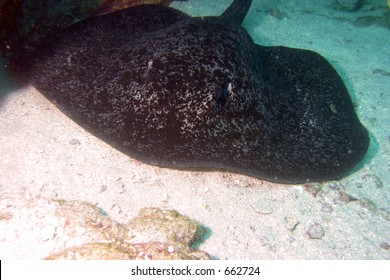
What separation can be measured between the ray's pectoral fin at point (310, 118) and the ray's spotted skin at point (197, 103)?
0.02 metres

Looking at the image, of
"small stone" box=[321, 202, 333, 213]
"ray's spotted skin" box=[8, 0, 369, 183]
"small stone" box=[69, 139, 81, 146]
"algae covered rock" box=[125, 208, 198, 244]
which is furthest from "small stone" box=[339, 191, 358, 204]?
"small stone" box=[69, 139, 81, 146]

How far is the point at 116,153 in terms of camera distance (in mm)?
3785

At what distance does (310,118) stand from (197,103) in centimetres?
209

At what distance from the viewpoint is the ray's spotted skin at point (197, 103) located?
3.24 m

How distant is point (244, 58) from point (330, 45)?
531cm

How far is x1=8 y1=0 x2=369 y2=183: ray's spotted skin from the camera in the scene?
3236 mm

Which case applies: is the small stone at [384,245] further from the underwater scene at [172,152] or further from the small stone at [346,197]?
the small stone at [346,197]

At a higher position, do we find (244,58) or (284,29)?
(244,58)

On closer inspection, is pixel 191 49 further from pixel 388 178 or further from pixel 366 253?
pixel 388 178

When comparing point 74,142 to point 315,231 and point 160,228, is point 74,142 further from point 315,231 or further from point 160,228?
point 315,231

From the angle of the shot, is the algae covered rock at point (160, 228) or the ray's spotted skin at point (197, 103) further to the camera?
the ray's spotted skin at point (197, 103)

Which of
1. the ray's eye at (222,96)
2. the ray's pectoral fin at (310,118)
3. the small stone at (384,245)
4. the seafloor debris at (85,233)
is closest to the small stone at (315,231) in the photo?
the ray's pectoral fin at (310,118)

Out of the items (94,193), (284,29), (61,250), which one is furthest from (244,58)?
(284,29)

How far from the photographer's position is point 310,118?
4.32m
